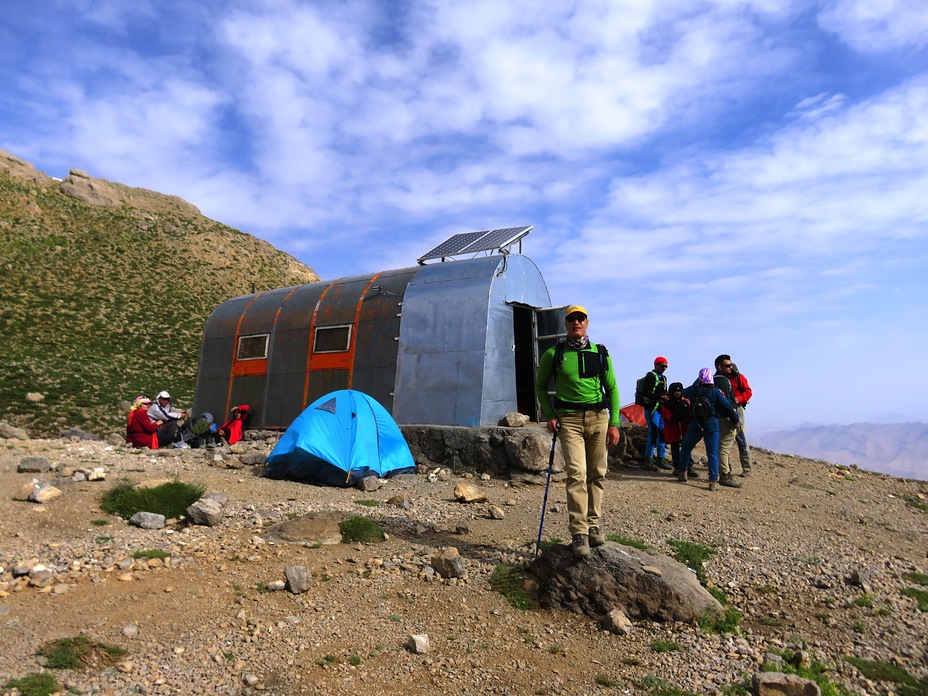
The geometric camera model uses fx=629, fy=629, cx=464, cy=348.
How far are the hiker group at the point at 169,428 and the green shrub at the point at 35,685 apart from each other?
11394mm

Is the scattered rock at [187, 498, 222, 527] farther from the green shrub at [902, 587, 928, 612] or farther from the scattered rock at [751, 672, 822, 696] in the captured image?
the green shrub at [902, 587, 928, 612]

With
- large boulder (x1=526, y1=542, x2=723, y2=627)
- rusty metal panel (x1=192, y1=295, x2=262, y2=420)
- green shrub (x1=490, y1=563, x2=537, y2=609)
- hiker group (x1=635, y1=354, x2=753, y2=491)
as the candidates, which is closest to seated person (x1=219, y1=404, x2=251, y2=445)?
rusty metal panel (x1=192, y1=295, x2=262, y2=420)

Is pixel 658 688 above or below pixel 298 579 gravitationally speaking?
below

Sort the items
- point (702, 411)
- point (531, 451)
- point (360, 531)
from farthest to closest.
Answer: point (531, 451)
point (702, 411)
point (360, 531)

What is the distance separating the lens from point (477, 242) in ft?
49.9

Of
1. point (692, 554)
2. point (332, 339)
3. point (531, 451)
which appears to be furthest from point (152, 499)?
point (332, 339)

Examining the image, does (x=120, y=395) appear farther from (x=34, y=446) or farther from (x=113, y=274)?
(x=113, y=274)

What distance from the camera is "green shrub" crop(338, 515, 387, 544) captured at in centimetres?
726

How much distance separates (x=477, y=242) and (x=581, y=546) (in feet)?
33.8

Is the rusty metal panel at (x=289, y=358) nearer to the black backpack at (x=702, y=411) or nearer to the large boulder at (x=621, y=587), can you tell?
the black backpack at (x=702, y=411)

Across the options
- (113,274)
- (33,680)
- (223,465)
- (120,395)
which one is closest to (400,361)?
(223,465)

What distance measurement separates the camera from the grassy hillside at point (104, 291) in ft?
105

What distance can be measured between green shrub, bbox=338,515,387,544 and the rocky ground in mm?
172

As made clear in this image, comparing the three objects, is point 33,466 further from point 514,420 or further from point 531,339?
point 531,339
